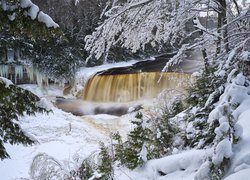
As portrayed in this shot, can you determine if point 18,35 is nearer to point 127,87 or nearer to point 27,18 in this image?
point 27,18

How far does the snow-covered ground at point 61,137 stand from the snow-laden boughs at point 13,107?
2.74m

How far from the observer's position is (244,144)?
2596 millimetres

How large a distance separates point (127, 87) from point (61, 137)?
5.15 meters

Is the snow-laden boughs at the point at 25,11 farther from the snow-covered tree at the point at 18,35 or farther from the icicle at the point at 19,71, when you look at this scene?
the icicle at the point at 19,71

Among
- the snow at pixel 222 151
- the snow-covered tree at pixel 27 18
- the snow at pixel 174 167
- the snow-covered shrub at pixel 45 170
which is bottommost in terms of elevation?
the snow-covered shrub at pixel 45 170

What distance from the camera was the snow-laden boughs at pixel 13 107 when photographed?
3775 mm

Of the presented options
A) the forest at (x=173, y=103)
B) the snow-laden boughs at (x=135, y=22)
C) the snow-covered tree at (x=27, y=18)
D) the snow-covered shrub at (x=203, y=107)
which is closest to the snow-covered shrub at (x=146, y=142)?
the forest at (x=173, y=103)

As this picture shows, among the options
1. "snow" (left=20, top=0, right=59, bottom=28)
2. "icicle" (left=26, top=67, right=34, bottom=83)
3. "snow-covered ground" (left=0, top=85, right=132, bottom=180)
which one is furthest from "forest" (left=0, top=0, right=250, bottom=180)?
"icicle" (left=26, top=67, right=34, bottom=83)

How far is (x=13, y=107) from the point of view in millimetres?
3979

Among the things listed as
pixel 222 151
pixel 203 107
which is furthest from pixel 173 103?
pixel 222 151

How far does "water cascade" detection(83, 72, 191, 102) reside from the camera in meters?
14.2

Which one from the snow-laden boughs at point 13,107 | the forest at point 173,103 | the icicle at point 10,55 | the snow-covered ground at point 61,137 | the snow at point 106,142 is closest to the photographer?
the snow at point 106,142

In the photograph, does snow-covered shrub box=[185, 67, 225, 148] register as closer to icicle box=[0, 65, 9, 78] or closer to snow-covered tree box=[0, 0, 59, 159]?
snow-covered tree box=[0, 0, 59, 159]

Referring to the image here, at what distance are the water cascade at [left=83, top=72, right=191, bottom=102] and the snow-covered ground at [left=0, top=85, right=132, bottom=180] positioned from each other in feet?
Answer: 6.42
